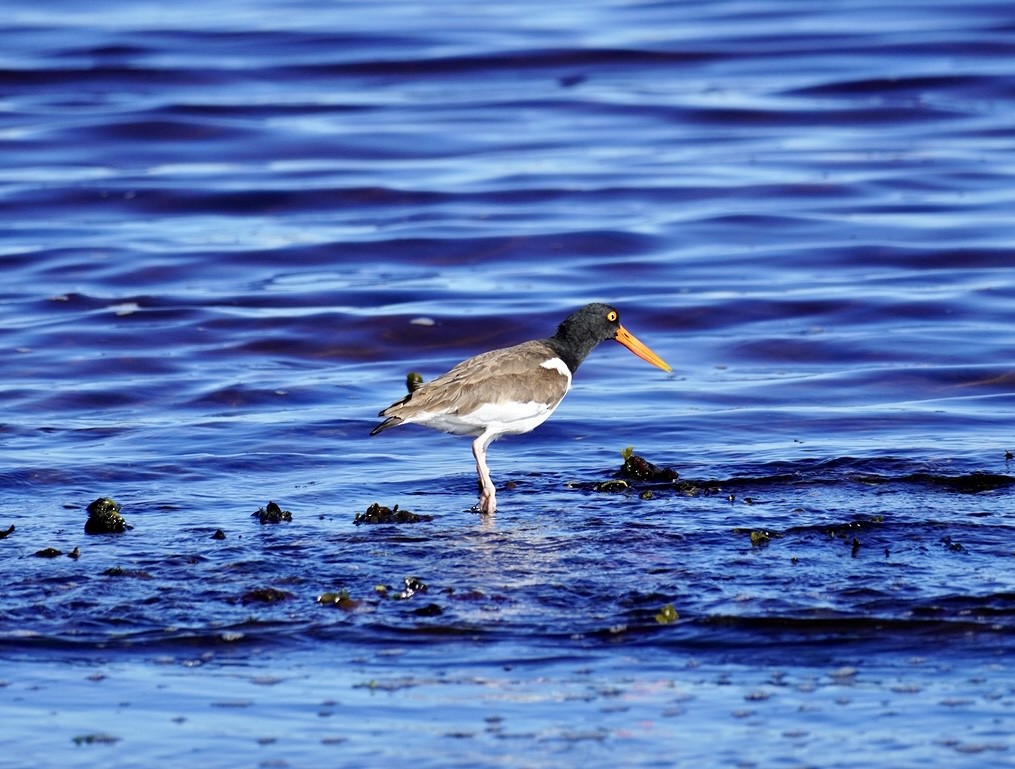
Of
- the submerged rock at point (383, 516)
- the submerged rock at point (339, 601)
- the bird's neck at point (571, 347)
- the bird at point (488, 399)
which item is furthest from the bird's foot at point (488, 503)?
the submerged rock at point (339, 601)

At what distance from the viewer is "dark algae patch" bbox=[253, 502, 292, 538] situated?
8.48 m

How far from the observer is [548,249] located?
17.7 metres

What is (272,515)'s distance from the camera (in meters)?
8.48

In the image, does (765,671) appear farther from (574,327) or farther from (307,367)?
(307,367)

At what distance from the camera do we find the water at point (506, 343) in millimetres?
6000

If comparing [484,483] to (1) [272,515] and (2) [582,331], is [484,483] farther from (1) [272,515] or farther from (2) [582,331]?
(2) [582,331]

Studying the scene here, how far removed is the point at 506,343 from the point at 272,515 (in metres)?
5.98

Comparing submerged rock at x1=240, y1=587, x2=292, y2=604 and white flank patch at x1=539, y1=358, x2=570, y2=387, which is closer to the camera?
submerged rock at x1=240, y1=587, x2=292, y2=604

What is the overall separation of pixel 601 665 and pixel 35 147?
18170 millimetres

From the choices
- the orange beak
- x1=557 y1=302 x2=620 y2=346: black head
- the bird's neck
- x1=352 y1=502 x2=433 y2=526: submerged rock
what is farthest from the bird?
the orange beak

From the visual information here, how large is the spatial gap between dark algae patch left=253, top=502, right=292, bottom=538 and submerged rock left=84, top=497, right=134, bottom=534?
73 cm

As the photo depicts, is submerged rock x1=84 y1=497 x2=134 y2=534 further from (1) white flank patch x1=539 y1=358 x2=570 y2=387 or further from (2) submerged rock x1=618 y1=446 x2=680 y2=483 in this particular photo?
(2) submerged rock x1=618 y1=446 x2=680 y2=483

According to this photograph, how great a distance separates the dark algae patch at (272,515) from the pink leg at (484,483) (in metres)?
1.10

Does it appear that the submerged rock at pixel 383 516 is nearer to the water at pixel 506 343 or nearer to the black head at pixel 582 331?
the water at pixel 506 343
